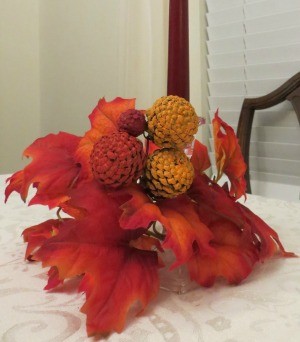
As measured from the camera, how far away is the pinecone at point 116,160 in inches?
16.2

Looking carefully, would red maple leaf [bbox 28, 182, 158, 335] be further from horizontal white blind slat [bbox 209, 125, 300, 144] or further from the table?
horizontal white blind slat [bbox 209, 125, 300, 144]

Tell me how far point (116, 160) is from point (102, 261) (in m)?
0.09

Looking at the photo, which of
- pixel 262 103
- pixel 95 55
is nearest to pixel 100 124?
pixel 262 103

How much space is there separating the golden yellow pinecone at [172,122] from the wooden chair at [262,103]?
112 cm

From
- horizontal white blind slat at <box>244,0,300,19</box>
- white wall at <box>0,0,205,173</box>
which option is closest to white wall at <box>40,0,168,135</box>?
white wall at <box>0,0,205,173</box>

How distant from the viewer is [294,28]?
1.68m

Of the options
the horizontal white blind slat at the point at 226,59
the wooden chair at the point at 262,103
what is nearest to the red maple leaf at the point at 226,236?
the wooden chair at the point at 262,103

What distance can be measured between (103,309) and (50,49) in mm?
2456

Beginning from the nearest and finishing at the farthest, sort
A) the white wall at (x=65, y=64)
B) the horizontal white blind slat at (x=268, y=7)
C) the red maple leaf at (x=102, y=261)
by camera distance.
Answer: the red maple leaf at (x=102, y=261) < the horizontal white blind slat at (x=268, y=7) < the white wall at (x=65, y=64)

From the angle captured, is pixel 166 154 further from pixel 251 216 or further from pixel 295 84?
pixel 295 84

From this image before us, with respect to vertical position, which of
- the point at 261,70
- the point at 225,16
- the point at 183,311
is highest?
the point at 225,16

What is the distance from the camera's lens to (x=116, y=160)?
41 centimetres

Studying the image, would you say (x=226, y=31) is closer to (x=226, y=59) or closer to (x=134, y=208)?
(x=226, y=59)

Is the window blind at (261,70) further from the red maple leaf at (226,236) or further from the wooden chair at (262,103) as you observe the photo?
the red maple leaf at (226,236)
